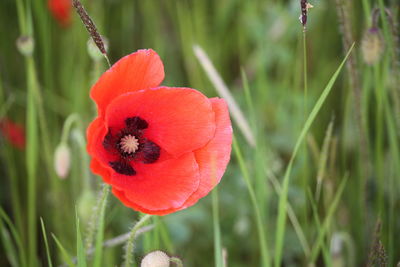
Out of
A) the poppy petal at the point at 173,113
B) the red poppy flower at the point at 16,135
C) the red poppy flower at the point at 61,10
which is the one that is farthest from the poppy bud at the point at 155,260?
the red poppy flower at the point at 61,10

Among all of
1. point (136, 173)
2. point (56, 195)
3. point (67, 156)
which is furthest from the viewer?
point (56, 195)

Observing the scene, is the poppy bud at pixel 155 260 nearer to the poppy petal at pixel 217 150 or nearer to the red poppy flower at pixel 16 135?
the poppy petal at pixel 217 150

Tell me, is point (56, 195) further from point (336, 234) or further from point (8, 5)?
point (8, 5)

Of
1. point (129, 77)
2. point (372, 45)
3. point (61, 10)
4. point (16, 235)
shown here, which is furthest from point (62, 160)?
point (61, 10)

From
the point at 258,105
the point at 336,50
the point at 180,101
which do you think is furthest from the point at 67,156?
the point at 336,50

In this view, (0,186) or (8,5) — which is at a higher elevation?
(8,5)

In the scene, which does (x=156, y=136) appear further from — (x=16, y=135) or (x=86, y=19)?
(x=16, y=135)

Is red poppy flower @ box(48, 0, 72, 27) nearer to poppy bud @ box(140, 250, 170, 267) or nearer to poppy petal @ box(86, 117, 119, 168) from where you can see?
poppy petal @ box(86, 117, 119, 168)

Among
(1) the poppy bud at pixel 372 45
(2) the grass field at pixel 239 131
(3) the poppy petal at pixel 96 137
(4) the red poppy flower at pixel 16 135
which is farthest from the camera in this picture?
(4) the red poppy flower at pixel 16 135
